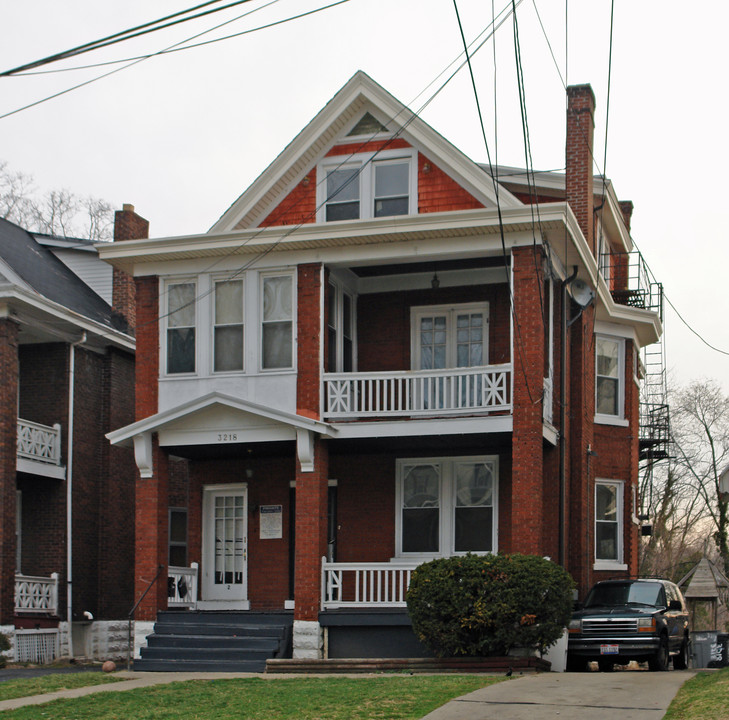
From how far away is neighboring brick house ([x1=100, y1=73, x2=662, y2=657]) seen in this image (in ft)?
64.0

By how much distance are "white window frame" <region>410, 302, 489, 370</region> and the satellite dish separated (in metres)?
1.66

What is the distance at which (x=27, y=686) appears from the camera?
51.1 ft

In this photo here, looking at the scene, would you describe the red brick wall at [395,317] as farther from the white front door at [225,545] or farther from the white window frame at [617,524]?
the white window frame at [617,524]

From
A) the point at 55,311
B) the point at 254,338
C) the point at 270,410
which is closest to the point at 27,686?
the point at 270,410

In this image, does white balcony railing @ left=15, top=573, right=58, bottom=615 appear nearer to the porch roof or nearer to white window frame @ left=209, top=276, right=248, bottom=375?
the porch roof

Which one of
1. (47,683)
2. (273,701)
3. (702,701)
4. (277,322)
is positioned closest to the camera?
(702,701)

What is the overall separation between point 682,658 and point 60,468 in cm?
1274

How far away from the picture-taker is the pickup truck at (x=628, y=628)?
1877 cm

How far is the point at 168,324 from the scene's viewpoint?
21.3m

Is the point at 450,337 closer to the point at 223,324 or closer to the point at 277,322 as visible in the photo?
the point at 277,322

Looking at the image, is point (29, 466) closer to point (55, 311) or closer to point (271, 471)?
point (55, 311)

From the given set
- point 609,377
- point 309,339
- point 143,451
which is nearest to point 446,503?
point 309,339

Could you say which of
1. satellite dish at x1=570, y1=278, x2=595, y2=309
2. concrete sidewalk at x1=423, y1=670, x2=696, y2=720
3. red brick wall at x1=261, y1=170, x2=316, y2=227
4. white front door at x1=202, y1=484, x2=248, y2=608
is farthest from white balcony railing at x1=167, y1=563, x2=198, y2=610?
satellite dish at x1=570, y1=278, x2=595, y2=309

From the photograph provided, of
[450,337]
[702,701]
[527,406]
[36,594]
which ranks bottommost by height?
[36,594]
